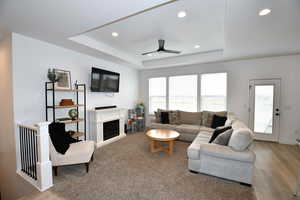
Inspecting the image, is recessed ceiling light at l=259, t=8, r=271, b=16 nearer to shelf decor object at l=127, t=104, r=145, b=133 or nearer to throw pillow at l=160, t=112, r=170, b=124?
throw pillow at l=160, t=112, r=170, b=124

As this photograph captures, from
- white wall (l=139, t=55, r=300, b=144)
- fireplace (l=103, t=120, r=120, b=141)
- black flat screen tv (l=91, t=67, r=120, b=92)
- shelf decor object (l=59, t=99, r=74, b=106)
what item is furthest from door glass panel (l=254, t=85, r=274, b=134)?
shelf decor object (l=59, t=99, r=74, b=106)

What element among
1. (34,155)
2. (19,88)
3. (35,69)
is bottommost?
(34,155)

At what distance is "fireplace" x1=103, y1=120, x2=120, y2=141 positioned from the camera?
3.94 m

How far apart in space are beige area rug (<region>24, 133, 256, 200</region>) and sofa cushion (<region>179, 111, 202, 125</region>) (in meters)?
1.81

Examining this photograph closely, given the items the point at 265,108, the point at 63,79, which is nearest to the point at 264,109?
the point at 265,108

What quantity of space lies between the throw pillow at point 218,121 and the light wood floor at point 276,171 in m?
1.07

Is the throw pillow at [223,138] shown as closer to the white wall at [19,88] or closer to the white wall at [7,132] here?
the white wall at [19,88]

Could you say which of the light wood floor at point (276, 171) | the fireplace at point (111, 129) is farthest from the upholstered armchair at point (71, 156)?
the light wood floor at point (276, 171)

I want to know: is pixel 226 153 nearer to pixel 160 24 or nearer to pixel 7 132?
pixel 160 24

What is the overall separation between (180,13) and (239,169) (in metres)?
2.83

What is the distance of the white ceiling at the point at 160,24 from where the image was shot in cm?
175

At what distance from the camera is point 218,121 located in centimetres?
382

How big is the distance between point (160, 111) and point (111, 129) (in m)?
1.90

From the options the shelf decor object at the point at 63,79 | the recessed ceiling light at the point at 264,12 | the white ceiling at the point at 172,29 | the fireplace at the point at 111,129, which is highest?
the white ceiling at the point at 172,29
